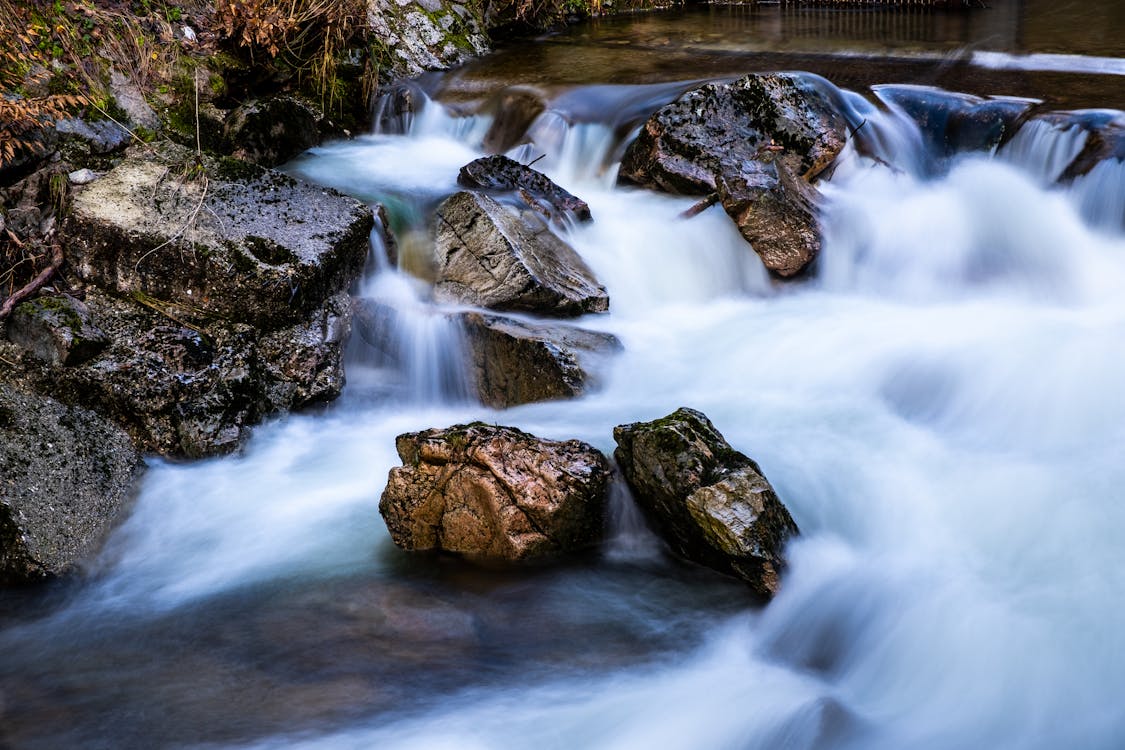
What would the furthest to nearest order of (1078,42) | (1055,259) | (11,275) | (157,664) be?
1. (1078,42)
2. (1055,259)
3. (11,275)
4. (157,664)

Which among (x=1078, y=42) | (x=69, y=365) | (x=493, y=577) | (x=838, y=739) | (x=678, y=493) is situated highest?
(x=1078, y=42)

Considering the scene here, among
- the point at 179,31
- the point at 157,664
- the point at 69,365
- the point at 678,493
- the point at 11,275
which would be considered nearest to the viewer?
the point at 157,664

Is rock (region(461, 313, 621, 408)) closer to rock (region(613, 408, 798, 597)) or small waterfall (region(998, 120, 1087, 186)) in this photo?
rock (region(613, 408, 798, 597))

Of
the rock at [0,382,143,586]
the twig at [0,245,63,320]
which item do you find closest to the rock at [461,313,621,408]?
the rock at [0,382,143,586]

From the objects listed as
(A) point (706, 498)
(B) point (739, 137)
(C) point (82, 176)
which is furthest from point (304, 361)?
(B) point (739, 137)

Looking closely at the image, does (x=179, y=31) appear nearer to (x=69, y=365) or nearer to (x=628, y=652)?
(x=69, y=365)

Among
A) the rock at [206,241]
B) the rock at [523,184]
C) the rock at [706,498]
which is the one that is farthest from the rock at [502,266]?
the rock at [706,498]

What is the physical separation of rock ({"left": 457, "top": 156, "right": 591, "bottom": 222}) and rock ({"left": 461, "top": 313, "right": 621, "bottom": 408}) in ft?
4.94

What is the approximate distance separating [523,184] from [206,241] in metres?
2.61

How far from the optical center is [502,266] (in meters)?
5.94

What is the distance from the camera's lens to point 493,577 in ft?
13.5

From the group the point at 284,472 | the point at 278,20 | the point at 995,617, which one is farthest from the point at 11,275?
the point at 995,617

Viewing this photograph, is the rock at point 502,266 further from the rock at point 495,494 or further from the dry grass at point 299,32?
the dry grass at point 299,32

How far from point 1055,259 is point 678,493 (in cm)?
417
